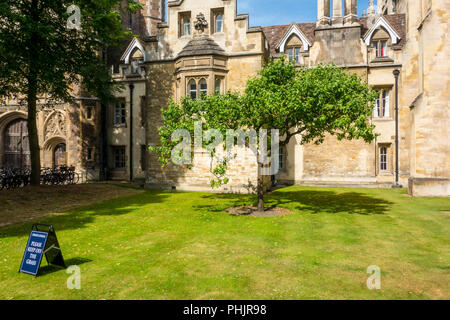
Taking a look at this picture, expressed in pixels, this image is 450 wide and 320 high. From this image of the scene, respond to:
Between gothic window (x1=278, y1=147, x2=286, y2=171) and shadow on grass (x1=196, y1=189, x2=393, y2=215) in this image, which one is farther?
gothic window (x1=278, y1=147, x2=286, y2=171)

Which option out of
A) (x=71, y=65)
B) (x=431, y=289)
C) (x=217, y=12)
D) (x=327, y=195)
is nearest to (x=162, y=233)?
(x=431, y=289)

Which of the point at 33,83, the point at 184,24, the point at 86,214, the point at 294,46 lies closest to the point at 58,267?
the point at 86,214

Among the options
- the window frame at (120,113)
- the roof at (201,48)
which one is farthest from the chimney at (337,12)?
the window frame at (120,113)

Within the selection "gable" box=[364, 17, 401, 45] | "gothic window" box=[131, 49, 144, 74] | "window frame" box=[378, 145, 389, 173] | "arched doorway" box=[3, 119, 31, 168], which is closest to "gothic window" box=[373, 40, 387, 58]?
"gable" box=[364, 17, 401, 45]

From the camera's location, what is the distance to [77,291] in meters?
5.03

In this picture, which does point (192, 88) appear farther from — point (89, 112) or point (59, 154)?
point (59, 154)

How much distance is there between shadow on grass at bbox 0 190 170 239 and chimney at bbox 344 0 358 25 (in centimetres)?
1825

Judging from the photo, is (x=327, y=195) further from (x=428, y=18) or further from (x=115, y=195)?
(x=115, y=195)

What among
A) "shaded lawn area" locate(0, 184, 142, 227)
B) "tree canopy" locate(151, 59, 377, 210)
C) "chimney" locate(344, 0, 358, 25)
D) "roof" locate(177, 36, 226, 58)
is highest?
"chimney" locate(344, 0, 358, 25)

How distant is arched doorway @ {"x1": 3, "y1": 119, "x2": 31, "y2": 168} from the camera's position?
25.9 meters

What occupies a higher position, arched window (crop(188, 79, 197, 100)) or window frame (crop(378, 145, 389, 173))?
arched window (crop(188, 79, 197, 100))

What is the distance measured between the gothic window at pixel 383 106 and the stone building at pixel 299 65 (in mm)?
75

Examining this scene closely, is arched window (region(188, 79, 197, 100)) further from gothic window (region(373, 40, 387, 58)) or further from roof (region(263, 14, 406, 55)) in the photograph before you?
gothic window (region(373, 40, 387, 58))

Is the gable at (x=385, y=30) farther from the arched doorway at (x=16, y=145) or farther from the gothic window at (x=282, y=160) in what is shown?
the arched doorway at (x=16, y=145)
